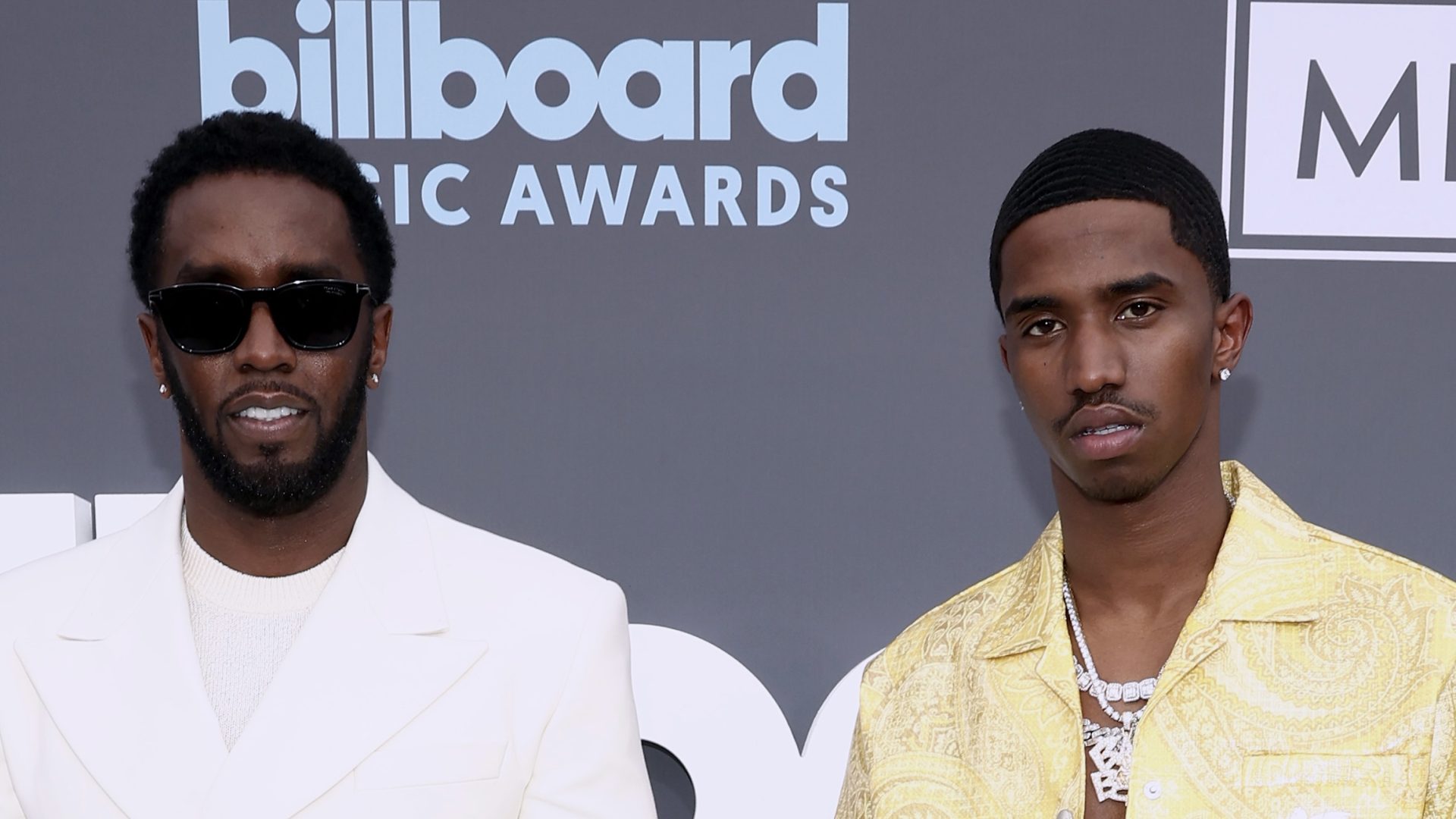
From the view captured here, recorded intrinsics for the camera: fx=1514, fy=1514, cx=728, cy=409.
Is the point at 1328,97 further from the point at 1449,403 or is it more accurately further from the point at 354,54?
the point at 354,54

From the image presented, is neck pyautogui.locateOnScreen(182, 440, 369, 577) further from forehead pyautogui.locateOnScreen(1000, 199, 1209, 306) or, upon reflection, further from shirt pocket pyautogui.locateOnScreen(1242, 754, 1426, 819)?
shirt pocket pyautogui.locateOnScreen(1242, 754, 1426, 819)

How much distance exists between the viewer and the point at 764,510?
11.3ft

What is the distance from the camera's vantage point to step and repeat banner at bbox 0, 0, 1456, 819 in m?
3.43

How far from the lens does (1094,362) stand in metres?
2.15

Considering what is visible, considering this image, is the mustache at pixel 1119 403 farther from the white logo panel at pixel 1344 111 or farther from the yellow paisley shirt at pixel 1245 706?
the white logo panel at pixel 1344 111

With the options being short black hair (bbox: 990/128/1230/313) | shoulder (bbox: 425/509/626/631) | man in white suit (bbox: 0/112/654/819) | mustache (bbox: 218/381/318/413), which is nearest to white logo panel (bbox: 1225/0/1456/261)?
short black hair (bbox: 990/128/1230/313)

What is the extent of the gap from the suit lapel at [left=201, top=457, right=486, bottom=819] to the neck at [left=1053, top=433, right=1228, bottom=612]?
972mm

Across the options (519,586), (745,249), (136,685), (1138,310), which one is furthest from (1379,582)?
(136,685)

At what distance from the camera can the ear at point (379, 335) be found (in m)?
2.51

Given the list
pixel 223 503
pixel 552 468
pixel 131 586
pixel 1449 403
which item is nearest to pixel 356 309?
pixel 223 503

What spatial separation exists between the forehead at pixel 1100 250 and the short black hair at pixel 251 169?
3.58 feet

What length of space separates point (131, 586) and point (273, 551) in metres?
0.23

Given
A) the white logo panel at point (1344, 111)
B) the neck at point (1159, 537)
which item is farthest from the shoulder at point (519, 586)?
the white logo panel at point (1344, 111)

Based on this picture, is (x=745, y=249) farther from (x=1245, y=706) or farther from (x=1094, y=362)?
(x=1245, y=706)
